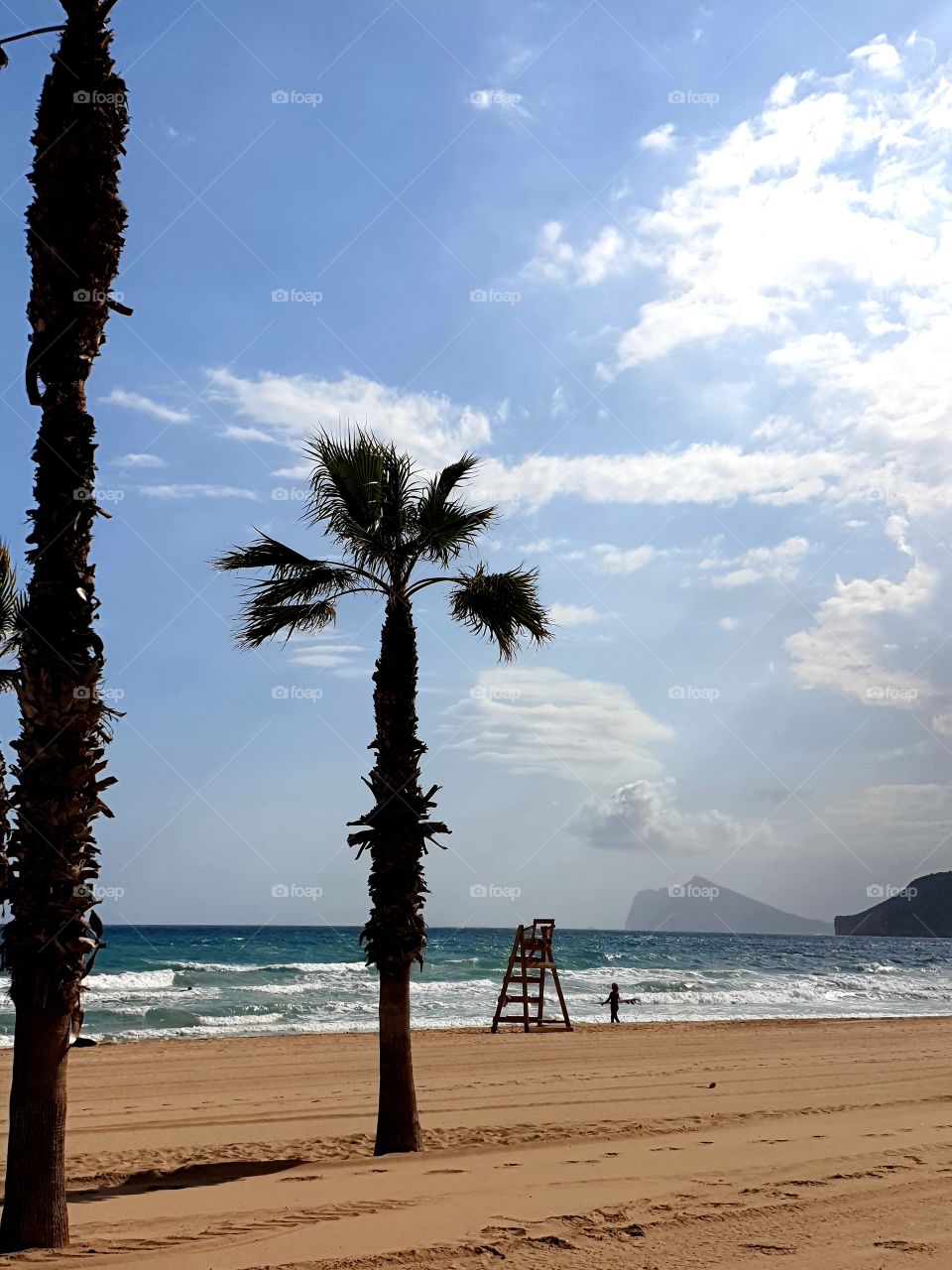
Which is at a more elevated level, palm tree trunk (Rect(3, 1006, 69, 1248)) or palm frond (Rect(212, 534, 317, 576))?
palm frond (Rect(212, 534, 317, 576))

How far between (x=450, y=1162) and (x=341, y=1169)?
960mm

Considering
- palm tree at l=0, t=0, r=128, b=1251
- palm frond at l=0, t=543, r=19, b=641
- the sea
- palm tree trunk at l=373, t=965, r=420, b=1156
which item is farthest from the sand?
the sea

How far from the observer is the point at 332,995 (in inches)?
1522

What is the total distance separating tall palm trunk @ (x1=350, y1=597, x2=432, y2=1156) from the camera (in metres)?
10.4

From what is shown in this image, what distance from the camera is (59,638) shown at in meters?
7.04

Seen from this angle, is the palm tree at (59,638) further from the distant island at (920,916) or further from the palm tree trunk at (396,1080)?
the distant island at (920,916)

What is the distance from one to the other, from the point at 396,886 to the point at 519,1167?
105 inches

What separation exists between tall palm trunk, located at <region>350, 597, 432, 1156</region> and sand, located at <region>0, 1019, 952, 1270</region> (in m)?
0.53

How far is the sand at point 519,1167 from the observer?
22.7 ft

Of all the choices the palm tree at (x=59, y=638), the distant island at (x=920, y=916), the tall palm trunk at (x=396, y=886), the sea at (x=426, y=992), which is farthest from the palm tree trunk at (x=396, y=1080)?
the distant island at (x=920, y=916)

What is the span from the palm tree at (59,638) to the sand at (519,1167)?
912 millimetres

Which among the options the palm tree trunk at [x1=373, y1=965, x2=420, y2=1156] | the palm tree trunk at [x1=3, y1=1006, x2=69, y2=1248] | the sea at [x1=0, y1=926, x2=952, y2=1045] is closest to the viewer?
the palm tree trunk at [x1=3, y1=1006, x2=69, y2=1248]

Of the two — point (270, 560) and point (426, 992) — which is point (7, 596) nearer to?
point (270, 560)

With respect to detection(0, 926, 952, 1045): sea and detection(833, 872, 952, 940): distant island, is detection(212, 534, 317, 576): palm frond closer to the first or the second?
detection(0, 926, 952, 1045): sea
